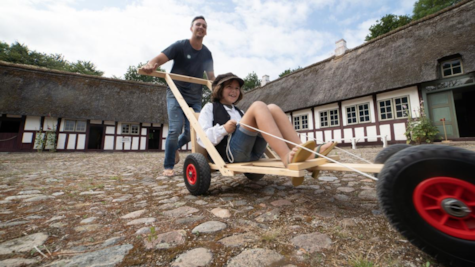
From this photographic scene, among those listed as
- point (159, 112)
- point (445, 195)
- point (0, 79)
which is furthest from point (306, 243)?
point (0, 79)

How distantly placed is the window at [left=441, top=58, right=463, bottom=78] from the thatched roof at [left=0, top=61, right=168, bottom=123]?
16798mm

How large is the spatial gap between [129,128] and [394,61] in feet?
58.5

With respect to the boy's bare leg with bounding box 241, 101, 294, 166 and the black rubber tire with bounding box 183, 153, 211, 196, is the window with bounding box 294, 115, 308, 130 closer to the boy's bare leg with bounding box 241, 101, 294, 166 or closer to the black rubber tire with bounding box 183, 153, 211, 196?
the boy's bare leg with bounding box 241, 101, 294, 166

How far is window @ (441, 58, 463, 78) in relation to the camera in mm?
7856

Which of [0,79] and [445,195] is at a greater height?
[0,79]

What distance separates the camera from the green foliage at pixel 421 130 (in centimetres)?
782

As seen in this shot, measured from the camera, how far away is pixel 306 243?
96 cm

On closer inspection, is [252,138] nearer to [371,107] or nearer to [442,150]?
[442,150]

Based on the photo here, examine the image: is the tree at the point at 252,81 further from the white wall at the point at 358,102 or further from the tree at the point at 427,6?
the white wall at the point at 358,102

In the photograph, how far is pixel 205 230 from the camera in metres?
1.13

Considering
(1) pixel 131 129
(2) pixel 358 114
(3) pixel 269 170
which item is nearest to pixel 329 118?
(2) pixel 358 114

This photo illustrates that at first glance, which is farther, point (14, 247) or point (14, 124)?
point (14, 124)

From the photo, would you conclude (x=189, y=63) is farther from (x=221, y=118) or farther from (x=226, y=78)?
(x=221, y=118)

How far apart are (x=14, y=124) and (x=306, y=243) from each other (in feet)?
69.3
